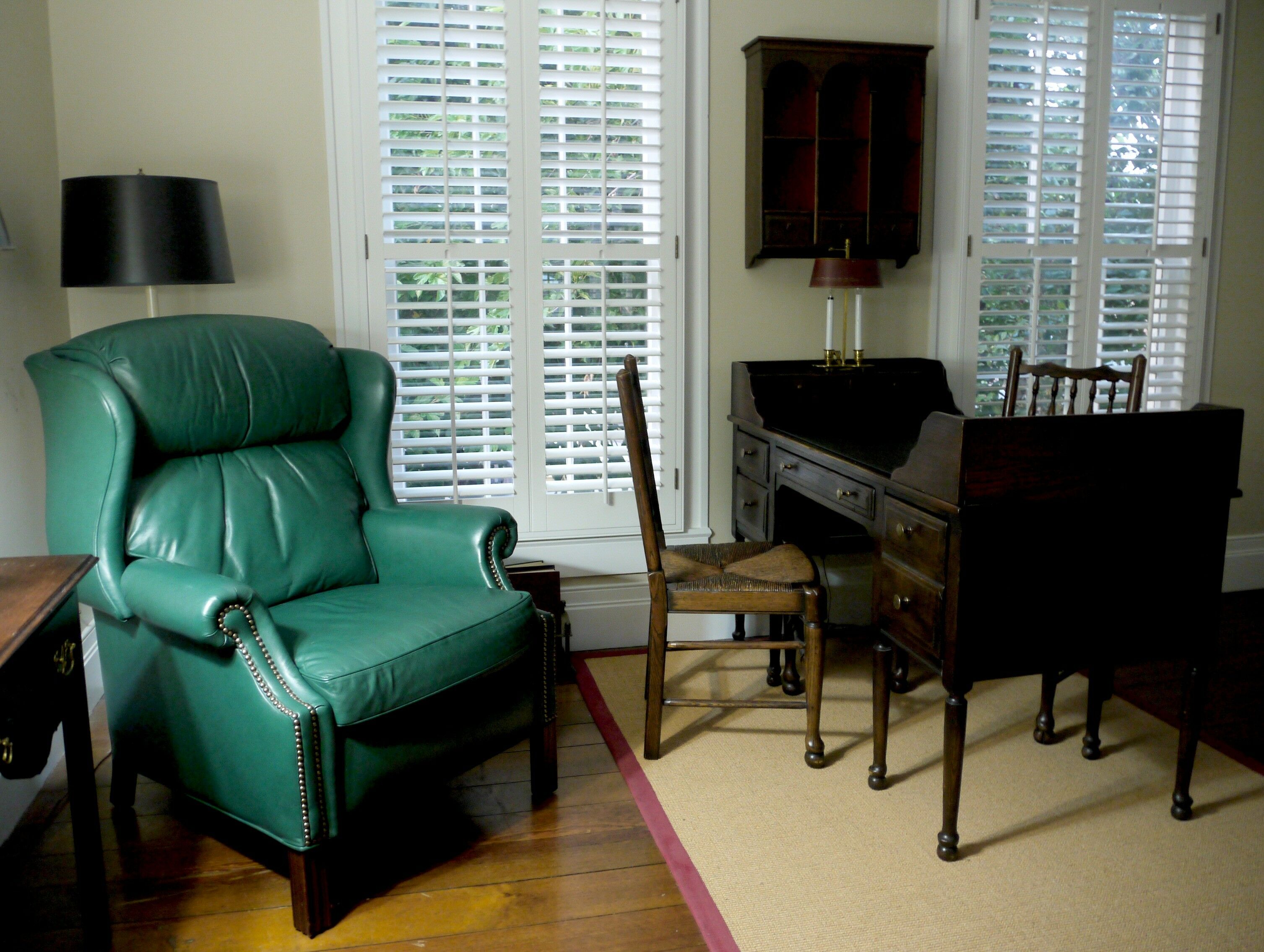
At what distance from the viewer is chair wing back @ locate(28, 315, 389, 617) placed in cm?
218

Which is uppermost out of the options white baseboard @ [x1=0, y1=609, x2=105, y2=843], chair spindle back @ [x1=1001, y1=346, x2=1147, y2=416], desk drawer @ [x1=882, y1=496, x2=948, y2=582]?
chair spindle back @ [x1=1001, y1=346, x2=1147, y2=416]

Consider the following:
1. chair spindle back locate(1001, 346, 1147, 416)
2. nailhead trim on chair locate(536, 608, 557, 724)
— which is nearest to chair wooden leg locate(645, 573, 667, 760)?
nailhead trim on chair locate(536, 608, 557, 724)

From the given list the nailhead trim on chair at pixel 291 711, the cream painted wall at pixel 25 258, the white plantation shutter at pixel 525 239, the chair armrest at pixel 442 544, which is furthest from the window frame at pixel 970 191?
the cream painted wall at pixel 25 258

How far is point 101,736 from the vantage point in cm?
270

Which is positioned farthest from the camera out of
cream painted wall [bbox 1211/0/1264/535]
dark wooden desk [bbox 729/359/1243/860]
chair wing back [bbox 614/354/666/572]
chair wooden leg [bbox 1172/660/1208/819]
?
cream painted wall [bbox 1211/0/1264/535]

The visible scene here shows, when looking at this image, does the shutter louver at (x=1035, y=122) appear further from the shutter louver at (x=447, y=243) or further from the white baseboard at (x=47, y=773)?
the white baseboard at (x=47, y=773)

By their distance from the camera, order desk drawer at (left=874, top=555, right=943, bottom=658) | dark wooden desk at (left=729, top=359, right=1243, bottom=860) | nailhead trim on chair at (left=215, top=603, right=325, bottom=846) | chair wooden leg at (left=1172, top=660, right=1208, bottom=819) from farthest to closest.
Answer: chair wooden leg at (left=1172, top=660, right=1208, bottom=819), desk drawer at (left=874, top=555, right=943, bottom=658), dark wooden desk at (left=729, top=359, right=1243, bottom=860), nailhead trim on chair at (left=215, top=603, right=325, bottom=846)

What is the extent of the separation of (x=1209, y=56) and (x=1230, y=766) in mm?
2503

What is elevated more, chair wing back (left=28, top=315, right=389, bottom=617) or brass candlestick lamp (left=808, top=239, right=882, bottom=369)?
brass candlestick lamp (left=808, top=239, right=882, bottom=369)

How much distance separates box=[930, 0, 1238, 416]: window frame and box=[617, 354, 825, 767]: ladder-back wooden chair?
1.29 metres

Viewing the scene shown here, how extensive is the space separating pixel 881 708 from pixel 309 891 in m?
1.30

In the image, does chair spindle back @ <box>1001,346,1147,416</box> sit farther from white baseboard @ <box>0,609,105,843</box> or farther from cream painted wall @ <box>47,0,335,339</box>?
white baseboard @ <box>0,609,105,843</box>

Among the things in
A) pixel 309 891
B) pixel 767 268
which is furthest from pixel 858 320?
pixel 309 891

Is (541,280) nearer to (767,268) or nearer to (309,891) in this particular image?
(767,268)
